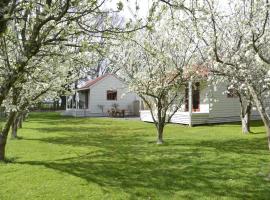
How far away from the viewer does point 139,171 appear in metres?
10.5

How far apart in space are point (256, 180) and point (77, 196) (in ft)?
14.4

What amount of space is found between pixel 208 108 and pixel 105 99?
64.4ft

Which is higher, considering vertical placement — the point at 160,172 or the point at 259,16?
the point at 259,16

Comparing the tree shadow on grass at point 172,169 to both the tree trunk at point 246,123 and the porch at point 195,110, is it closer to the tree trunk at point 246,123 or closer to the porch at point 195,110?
the tree trunk at point 246,123

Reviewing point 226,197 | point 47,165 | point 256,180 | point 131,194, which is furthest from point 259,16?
point 47,165

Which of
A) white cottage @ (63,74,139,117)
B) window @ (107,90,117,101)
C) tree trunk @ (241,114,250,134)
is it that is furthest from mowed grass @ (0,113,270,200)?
window @ (107,90,117,101)

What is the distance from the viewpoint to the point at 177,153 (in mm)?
13500

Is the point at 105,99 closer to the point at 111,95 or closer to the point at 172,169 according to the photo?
the point at 111,95

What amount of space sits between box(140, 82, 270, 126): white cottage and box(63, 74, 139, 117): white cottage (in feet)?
52.6

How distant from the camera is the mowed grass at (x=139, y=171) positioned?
834cm

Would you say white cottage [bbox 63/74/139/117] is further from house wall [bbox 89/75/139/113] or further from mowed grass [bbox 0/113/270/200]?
mowed grass [bbox 0/113/270/200]

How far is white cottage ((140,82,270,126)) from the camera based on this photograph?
84.9 feet

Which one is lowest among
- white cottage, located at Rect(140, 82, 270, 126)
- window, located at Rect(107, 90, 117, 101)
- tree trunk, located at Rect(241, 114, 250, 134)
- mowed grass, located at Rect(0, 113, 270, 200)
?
mowed grass, located at Rect(0, 113, 270, 200)

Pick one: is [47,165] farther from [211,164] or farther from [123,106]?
[123,106]
